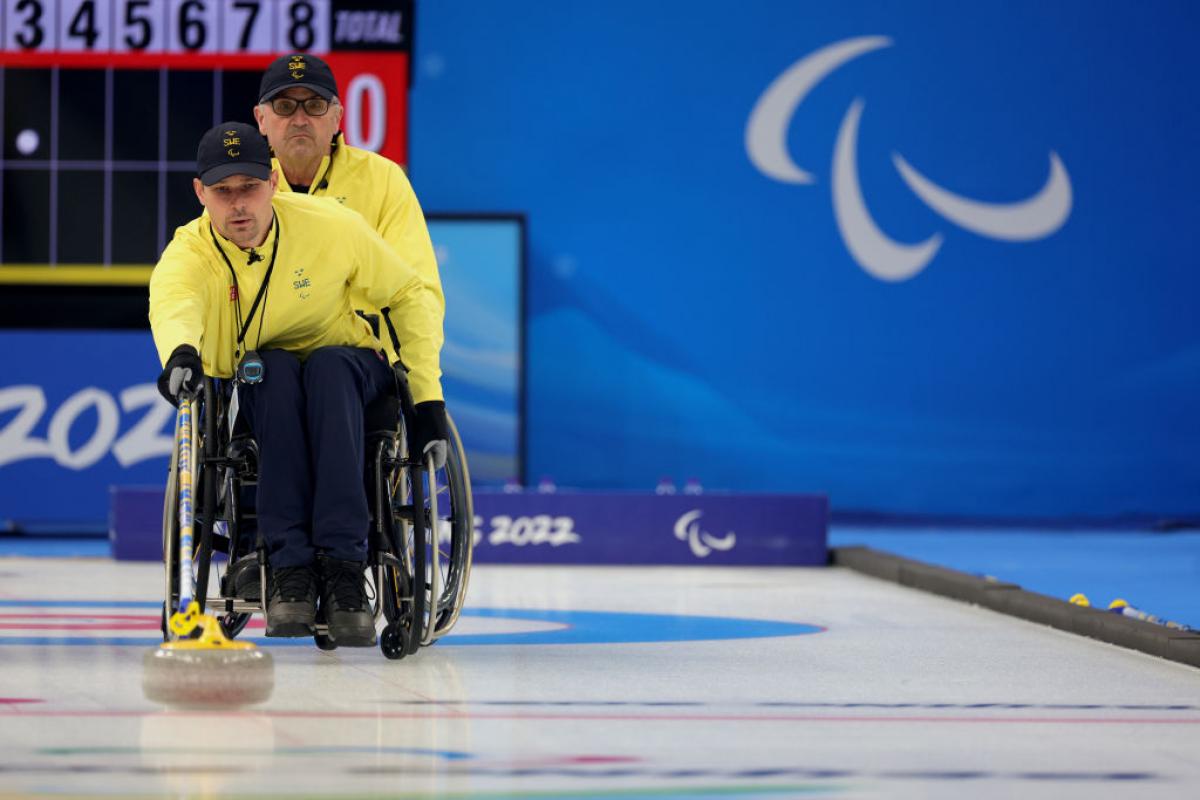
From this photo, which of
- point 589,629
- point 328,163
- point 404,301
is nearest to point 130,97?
point 328,163

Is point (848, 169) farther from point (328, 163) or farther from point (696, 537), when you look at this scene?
point (328, 163)

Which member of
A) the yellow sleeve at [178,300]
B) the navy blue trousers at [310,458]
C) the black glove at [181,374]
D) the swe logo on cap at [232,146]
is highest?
the swe logo on cap at [232,146]

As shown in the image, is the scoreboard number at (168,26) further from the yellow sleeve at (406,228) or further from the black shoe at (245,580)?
the black shoe at (245,580)

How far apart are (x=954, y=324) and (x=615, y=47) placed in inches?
84.3

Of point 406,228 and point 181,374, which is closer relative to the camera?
point 181,374

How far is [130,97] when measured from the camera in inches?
283

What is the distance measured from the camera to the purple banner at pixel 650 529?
6566mm

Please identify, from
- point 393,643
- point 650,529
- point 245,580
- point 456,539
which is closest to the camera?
point 245,580

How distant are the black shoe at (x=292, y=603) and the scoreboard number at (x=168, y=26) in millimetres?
4211

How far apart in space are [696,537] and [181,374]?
3699mm

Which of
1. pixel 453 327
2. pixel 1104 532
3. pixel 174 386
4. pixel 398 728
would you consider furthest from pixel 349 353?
pixel 1104 532

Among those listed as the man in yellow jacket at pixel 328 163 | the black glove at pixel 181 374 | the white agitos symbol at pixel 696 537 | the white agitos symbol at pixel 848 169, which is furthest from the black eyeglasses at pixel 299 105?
the white agitos symbol at pixel 848 169

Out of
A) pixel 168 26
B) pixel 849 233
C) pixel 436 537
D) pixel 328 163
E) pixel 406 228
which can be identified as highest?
pixel 168 26

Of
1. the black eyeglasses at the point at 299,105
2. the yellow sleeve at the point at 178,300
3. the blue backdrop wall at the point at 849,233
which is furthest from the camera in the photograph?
the blue backdrop wall at the point at 849,233
